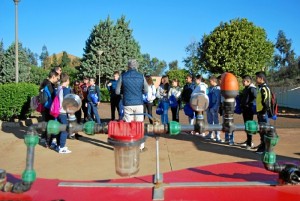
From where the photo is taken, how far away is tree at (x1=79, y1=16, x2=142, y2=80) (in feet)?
124

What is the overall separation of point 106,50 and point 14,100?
28.2m

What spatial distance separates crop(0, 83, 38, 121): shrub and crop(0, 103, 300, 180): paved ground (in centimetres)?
236

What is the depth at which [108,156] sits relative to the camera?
605 cm

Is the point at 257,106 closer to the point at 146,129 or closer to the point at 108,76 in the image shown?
the point at 146,129

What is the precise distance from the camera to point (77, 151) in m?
6.57

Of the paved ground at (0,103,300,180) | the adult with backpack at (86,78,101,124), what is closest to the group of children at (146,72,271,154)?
the paved ground at (0,103,300,180)

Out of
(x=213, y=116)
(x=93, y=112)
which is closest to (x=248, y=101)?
(x=213, y=116)

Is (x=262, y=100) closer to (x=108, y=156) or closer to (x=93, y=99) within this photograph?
(x=108, y=156)

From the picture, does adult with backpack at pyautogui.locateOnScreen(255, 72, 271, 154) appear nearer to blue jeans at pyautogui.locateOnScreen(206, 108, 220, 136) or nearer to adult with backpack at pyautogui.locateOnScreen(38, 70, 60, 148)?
blue jeans at pyautogui.locateOnScreen(206, 108, 220, 136)

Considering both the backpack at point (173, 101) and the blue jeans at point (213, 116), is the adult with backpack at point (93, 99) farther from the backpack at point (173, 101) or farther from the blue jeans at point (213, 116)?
the blue jeans at point (213, 116)

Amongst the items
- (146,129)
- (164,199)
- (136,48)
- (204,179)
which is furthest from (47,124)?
(136,48)

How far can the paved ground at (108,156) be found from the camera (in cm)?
502

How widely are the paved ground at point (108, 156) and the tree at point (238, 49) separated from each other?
27.7m

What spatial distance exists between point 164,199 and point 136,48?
3844 centimetres
